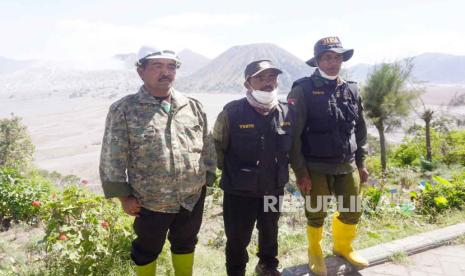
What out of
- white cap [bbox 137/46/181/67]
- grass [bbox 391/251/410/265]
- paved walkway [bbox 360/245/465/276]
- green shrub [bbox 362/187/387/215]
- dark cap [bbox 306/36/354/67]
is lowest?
paved walkway [bbox 360/245/465/276]

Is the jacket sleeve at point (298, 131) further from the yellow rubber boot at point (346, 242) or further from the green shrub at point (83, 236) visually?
the green shrub at point (83, 236)

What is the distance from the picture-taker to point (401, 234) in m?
4.56

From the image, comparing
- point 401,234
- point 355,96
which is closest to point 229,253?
point 355,96

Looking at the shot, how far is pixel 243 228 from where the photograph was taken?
3.11 metres

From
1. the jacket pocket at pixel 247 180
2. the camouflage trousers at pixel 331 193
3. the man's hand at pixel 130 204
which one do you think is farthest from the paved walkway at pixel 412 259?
the man's hand at pixel 130 204

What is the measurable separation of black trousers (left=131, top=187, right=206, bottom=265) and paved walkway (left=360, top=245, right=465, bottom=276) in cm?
177

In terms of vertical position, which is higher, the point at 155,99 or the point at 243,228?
the point at 155,99

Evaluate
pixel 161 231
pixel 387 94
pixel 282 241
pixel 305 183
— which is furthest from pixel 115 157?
pixel 387 94

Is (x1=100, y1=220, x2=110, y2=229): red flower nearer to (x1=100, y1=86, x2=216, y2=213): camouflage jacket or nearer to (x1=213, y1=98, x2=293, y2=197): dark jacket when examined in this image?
(x1=100, y1=86, x2=216, y2=213): camouflage jacket

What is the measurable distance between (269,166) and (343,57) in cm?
125

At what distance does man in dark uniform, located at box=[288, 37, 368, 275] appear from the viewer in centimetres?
335

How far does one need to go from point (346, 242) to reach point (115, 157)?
2416 millimetres

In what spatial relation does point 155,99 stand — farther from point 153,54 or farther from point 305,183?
point 305,183

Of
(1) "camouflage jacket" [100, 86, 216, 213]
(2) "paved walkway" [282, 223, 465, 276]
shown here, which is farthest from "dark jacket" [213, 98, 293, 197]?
(2) "paved walkway" [282, 223, 465, 276]
